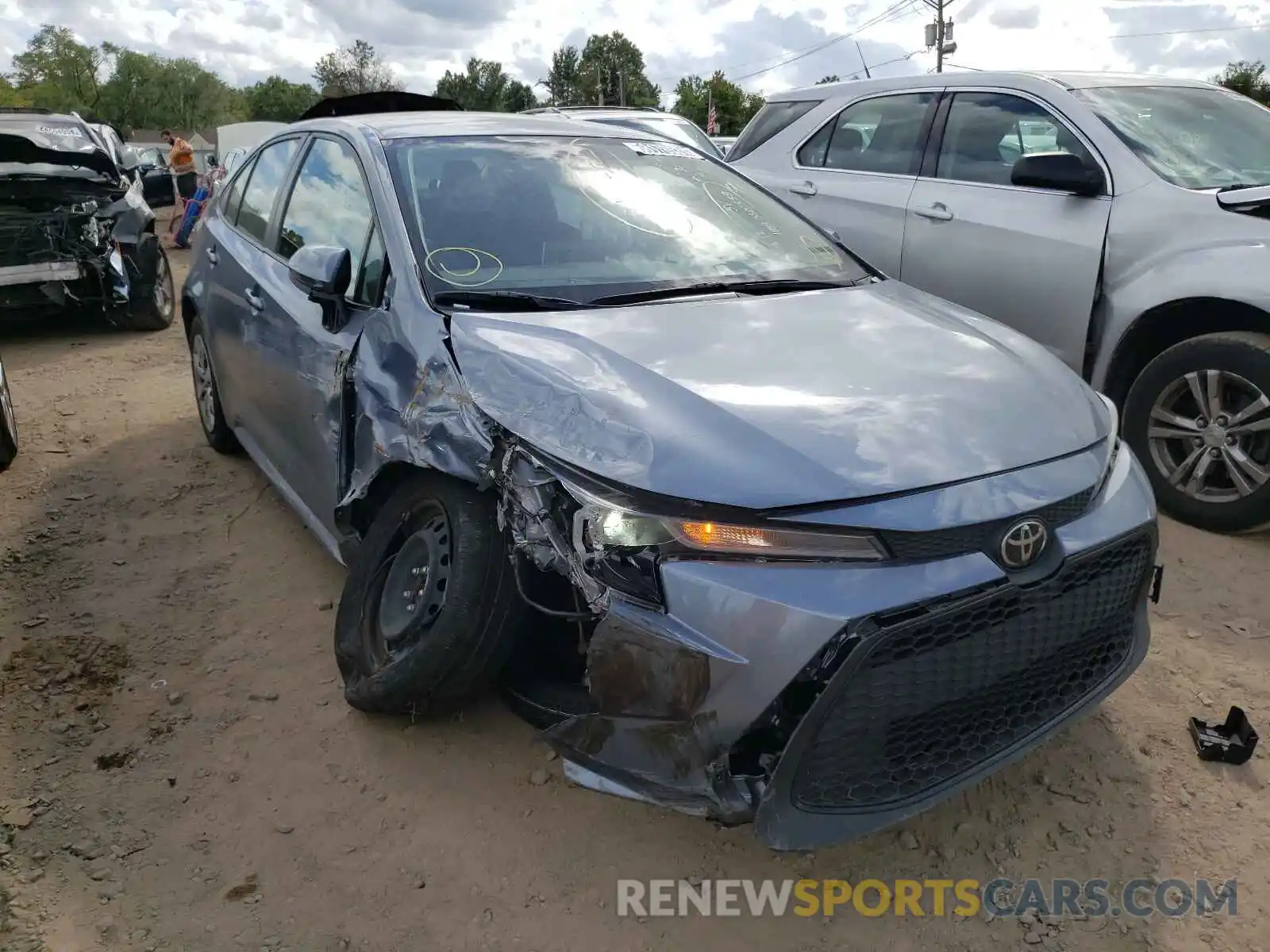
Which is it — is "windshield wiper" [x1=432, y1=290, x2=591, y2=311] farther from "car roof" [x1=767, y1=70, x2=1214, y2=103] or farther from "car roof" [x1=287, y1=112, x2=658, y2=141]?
"car roof" [x1=767, y1=70, x2=1214, y2=103]

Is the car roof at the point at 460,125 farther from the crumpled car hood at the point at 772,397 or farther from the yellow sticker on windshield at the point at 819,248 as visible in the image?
the crumpled car hood at the point at 772,397

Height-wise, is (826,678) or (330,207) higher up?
(330,207)

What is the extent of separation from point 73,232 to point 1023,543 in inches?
310

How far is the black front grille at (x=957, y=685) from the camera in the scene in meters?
1.94

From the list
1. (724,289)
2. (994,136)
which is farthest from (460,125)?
(994,136)

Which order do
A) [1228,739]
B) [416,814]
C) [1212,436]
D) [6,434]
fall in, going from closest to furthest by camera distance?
[416,814] < [1228,739] < [1212,436] < [6,434]

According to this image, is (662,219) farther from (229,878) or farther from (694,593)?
(229,878)

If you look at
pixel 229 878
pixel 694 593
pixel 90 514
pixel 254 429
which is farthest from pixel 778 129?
pixel 229 878

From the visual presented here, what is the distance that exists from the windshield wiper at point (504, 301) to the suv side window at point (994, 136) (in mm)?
2872

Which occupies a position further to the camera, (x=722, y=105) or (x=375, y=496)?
(x=722, y=105)

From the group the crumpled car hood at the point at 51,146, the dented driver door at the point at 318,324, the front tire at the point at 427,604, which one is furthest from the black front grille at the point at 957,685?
the crumpled car hood at the point at 51,146

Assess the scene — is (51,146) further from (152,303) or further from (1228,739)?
(1228,739)

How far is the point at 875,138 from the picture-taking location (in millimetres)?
5434

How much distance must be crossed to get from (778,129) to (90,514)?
4345mm
